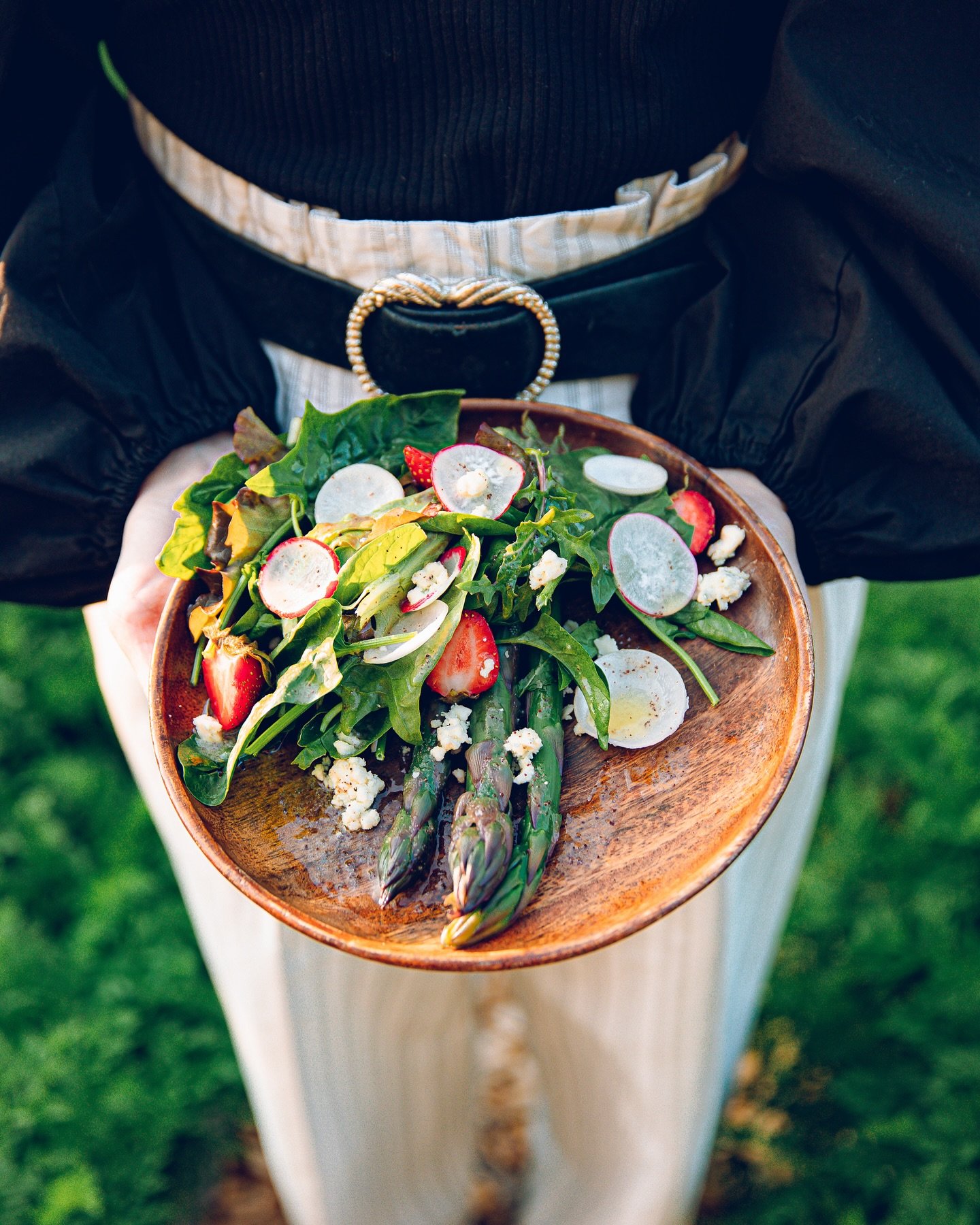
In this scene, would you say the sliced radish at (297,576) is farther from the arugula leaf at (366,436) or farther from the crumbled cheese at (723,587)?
the crumbled cheese at (723,587)

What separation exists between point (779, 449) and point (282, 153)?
858 millimetres

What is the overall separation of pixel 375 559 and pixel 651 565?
1.30ft

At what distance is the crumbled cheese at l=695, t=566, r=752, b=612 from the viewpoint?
151 cm

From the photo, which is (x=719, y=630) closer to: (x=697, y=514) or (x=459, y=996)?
(x=697, y=514)

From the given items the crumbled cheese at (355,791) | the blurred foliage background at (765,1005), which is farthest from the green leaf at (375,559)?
the blurred foliage background at (765,1005)

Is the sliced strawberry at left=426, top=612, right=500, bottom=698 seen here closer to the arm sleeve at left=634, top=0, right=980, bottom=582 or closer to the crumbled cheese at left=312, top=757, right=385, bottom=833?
the crumbled cheese at left=312, top=757, right=385, bottom=833

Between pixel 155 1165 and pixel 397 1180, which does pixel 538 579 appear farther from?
pixel 155 1165

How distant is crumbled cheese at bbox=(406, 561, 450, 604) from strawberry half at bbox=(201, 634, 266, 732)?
8.8 inches

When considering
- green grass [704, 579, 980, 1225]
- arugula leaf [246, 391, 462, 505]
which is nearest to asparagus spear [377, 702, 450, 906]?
arugula leaf [246, 391, 462, 505]

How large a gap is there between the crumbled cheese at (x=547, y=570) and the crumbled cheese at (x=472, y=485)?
5.4 inches

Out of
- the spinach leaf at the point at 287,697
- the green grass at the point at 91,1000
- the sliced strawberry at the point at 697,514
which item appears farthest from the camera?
the green grass at the point at 91,1000

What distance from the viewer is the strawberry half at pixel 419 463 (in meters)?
1.52

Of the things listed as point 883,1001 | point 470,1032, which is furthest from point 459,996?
point 883,1001

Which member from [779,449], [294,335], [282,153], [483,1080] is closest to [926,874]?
[483,1080]
